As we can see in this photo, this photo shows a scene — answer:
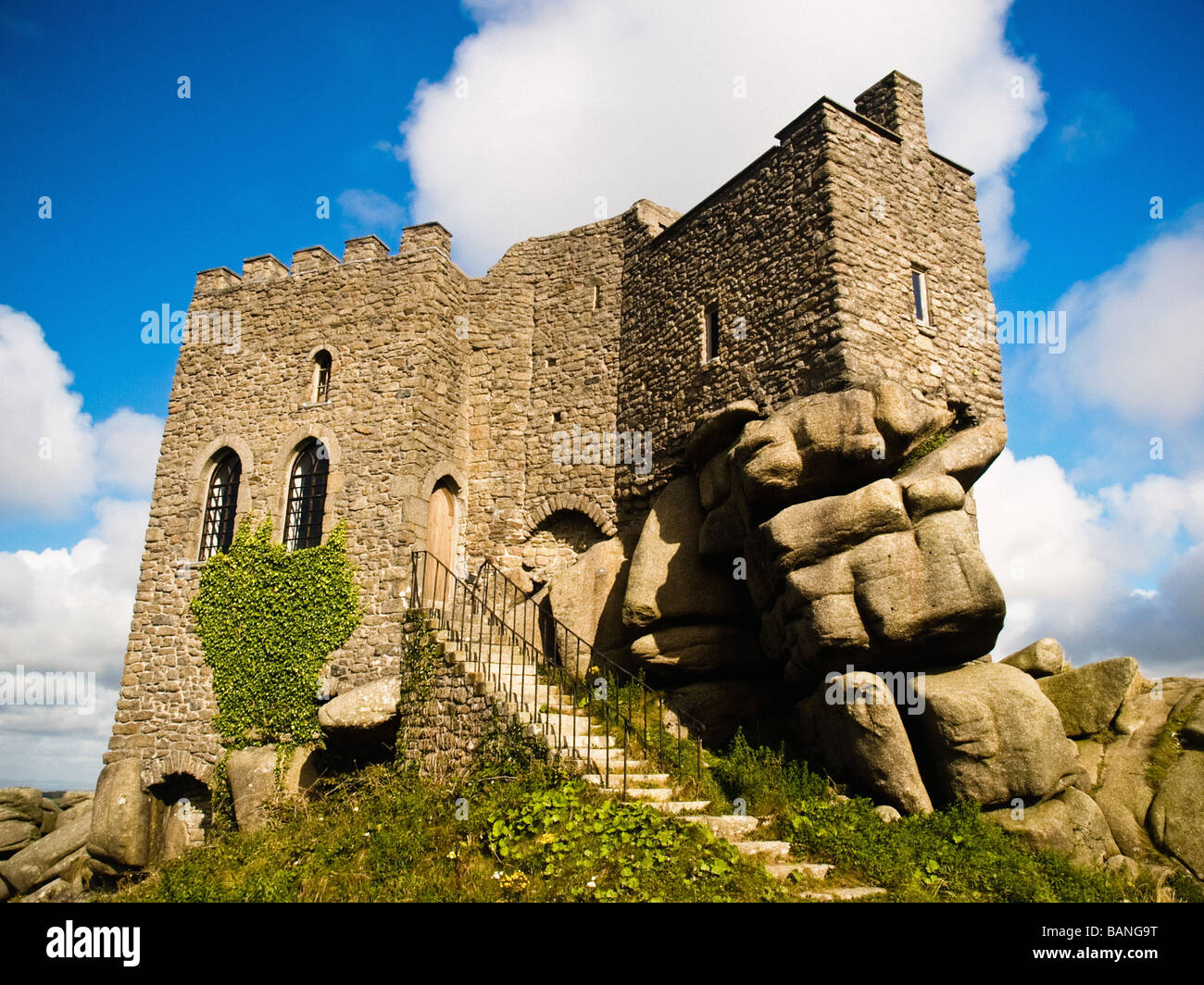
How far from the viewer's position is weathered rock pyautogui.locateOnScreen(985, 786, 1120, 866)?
7.85m

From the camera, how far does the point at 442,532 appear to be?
1459cm

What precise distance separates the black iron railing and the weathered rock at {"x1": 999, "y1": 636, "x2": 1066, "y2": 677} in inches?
171

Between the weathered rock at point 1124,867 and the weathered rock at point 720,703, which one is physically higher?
the weathered rock at point 720,703

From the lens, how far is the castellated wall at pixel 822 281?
11289 millimetres

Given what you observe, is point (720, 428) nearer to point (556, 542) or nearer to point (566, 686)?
point (556, 542)

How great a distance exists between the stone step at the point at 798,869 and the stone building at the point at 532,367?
5537mm

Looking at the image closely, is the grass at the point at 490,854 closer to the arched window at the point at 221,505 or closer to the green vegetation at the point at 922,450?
the green vegetation at the point at 922,450

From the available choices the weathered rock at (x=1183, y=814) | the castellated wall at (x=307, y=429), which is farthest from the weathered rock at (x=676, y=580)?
the weathered rock at (x=1183, y=814)

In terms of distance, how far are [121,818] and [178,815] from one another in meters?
0.84

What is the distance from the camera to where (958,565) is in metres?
8.73

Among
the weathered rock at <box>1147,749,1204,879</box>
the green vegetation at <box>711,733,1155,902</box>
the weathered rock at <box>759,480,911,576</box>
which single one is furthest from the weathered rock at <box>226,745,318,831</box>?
the weathered rock at <box>1147,749,1204,879</box>

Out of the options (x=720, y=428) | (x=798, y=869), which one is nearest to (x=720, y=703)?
(x=798, y=869)
